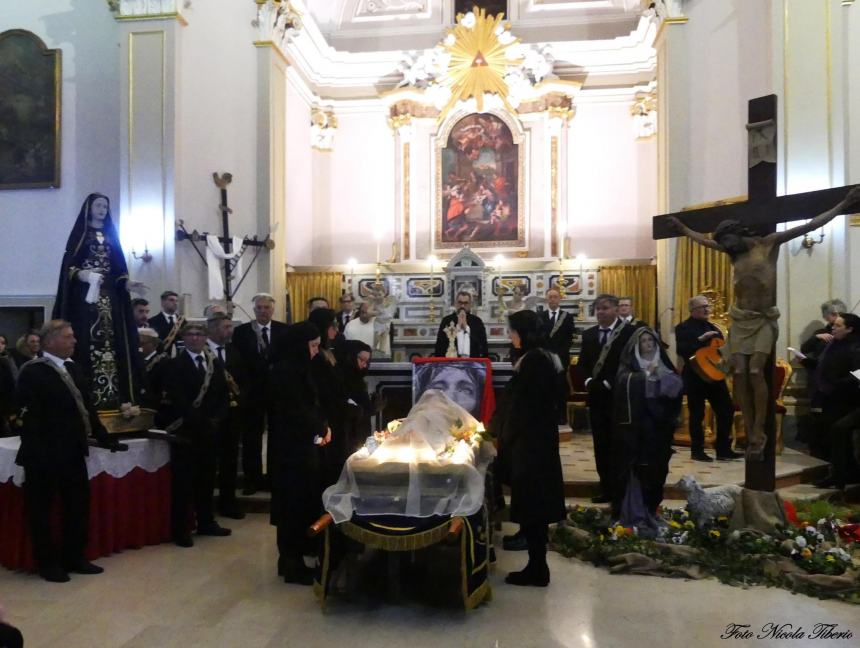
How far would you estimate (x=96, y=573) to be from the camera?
500 cm

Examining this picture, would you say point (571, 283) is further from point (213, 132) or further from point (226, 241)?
point (213, 132)

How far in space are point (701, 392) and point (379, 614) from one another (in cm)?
505

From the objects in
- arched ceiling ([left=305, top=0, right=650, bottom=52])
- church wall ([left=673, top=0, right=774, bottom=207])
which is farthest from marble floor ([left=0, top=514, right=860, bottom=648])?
arched ceiling ([left=305, top=0, right=650, bottom=52])

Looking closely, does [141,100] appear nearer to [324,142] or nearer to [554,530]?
[324,142]

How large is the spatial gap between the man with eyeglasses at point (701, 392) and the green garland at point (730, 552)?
219 cm

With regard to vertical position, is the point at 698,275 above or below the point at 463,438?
above

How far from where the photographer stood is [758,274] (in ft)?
16.6

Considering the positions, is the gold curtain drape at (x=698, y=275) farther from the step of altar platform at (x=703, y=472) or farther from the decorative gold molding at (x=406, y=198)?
the decorative gold molding at (x=406, y=198)

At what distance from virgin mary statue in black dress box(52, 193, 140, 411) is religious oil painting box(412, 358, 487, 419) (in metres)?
2.62

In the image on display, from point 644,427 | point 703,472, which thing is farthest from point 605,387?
point 703,472

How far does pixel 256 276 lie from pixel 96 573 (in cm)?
753

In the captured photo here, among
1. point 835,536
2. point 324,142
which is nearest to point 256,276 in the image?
point 324,142

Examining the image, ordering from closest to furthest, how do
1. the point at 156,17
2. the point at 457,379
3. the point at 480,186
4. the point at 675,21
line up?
the point at 457,379, the point at 156,17, the point at 675,21, the point at 480,186

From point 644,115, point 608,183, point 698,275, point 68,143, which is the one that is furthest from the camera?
point 608,183
